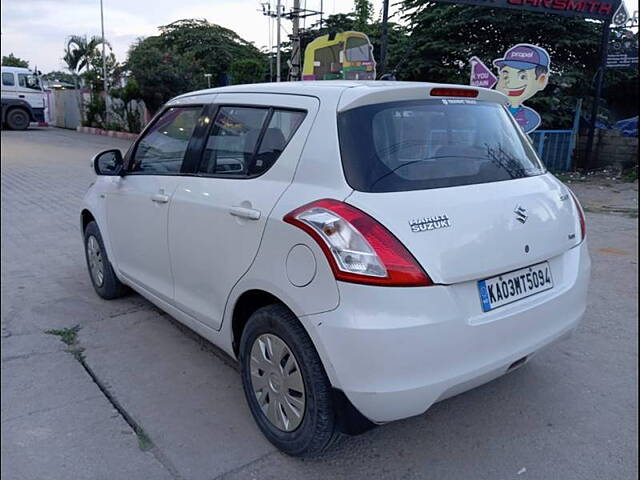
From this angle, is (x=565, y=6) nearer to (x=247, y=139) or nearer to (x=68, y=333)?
(x=247, y=139)

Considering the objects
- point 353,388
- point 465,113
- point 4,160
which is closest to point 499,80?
point 465,113

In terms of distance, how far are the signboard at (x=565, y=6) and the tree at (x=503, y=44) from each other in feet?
5.63

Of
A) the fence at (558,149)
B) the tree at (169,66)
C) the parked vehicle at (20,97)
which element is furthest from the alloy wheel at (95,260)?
the parked vehicle at (20,97)

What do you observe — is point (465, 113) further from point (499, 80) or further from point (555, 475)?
point (499, 80)

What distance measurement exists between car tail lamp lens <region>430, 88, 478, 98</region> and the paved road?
164 centimetres

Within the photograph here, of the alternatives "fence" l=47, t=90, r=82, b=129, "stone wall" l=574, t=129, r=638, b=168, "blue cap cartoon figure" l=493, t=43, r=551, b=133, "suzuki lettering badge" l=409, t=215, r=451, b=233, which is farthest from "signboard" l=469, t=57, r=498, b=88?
"fence" l=47, t=90, r=82, b=129

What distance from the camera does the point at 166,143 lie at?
363 centimetres

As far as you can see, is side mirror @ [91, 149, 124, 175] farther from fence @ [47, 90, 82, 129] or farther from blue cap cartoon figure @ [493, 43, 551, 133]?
fence @ [47, 90, 82, 129]

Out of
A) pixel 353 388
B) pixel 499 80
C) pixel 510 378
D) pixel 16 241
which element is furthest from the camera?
pixel 499 80

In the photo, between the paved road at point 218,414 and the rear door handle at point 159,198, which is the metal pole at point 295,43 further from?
the rear door handle at point 159,198

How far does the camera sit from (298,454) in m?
2.47

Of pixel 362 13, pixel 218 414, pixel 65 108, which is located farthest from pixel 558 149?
pixel 65 108

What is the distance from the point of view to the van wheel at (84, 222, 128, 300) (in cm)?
435

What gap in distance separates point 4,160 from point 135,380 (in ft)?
46.3
